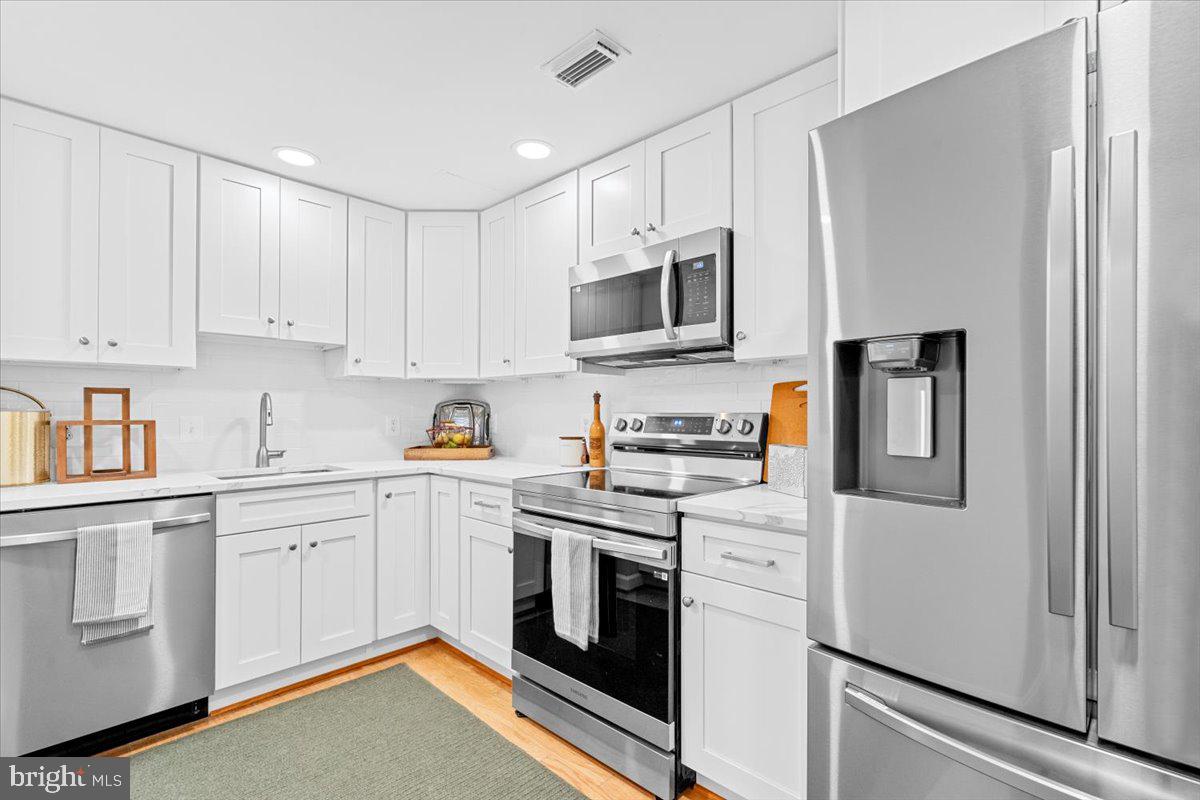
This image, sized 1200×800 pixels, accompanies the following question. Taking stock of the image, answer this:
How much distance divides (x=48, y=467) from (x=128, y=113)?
145 centimetres

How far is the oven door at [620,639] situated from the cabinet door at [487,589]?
23 centimetres

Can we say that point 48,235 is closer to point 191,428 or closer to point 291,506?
point 191,428

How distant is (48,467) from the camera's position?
7.63ft

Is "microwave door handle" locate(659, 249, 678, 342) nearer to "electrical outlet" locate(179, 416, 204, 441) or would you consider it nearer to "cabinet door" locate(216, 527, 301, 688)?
"cabinet door" locate(216, 527, 301, 688)

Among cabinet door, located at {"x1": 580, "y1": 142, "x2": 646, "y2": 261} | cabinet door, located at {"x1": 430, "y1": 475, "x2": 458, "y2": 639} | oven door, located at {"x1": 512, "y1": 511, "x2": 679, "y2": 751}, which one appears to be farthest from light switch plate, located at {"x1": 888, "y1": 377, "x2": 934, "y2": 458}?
cabinet door, located at {"x1": 430, "y1": 475, "x2": 458, "y2": 639}

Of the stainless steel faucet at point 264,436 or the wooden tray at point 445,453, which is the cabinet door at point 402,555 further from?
the stainless steel faucet at point 264,436

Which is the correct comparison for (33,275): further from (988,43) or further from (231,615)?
(988,43)

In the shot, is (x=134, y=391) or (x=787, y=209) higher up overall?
→ (x=787, y=209)

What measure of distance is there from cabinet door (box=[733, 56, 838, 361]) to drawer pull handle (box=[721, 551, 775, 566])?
0.72m

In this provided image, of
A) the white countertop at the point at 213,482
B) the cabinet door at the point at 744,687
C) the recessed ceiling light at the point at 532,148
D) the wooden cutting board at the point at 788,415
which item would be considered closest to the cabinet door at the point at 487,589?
the white countertop at the point at 213,482

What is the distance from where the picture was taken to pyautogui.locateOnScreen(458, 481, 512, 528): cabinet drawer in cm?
246

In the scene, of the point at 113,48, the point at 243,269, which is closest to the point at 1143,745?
the point at 113,48

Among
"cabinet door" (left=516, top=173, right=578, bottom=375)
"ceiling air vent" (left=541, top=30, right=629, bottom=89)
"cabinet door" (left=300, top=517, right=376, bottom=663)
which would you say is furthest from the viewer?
"cabinet door" (left=516, top=173, right=578, bottom=375)

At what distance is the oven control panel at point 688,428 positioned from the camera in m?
2.25
